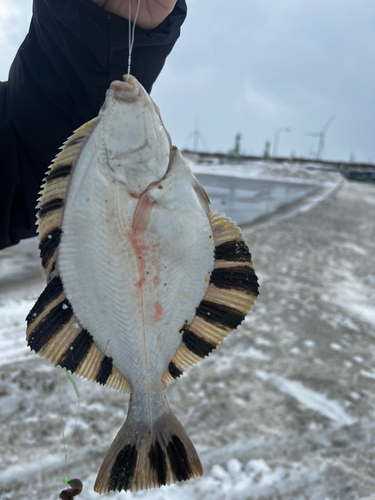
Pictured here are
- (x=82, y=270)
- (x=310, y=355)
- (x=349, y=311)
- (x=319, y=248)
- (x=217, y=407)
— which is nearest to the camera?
(x=82, y=270)

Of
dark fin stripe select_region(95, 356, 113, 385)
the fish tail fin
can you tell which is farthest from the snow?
dark fin stripe select_region(95, 356, 113, 385)

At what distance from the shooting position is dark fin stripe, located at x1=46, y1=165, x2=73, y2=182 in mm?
1424

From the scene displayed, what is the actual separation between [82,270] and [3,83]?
150cm

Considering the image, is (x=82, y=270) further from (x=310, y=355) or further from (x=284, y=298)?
(x=284, y=298)

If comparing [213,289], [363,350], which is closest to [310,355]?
[363,350]

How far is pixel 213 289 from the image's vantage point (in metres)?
1.56

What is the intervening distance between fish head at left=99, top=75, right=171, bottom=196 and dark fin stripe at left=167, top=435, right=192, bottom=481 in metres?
1.00

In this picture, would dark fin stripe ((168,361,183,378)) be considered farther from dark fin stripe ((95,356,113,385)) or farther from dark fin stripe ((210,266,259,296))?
dark fin stripe ((210,266,259,296))

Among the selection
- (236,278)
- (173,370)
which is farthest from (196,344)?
(236,278)

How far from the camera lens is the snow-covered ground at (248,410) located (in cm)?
216

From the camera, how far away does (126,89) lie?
1377 mm

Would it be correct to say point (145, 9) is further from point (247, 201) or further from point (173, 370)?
point (247, 201)

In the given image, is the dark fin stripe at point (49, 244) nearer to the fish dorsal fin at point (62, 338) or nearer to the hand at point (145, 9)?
the fish dorsal fin at point (62, 338)

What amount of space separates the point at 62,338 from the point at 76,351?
0.08 meters
